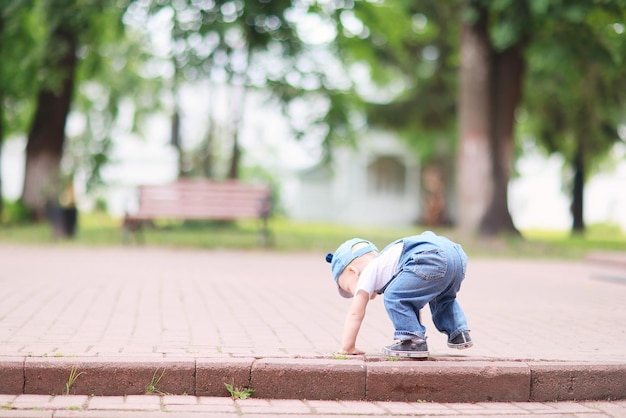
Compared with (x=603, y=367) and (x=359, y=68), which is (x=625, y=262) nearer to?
(x=603, y=367)

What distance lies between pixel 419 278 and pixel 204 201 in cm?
1228

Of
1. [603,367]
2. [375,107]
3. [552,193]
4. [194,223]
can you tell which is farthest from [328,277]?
[552,193]

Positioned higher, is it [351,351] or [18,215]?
[351,351]

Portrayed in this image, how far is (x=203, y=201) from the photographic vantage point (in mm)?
17062

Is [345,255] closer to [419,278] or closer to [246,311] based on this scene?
[419,278]

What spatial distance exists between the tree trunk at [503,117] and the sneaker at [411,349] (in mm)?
15404

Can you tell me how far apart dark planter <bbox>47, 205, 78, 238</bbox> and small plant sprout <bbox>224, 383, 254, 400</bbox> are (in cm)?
1321

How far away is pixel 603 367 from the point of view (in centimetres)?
512

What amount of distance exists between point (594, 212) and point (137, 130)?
25.4m

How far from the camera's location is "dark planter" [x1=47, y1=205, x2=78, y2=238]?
17234 millimetres

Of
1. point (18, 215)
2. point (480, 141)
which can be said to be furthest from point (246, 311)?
point (18, 215)

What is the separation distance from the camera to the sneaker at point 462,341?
5359 mm

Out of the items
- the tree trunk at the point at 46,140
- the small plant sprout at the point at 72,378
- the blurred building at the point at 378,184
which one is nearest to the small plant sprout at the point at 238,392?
the small plant sprout at the point at 72,378

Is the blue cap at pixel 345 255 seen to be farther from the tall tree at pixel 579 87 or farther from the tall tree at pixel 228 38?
the tall tree at pixel 228 38
